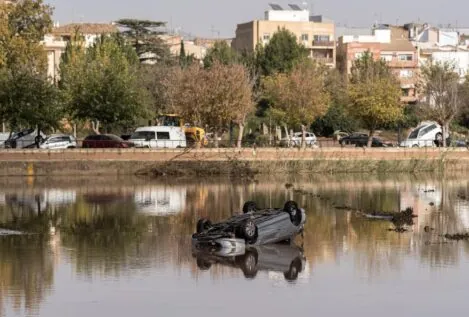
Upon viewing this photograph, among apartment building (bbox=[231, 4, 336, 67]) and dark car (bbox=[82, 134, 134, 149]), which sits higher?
apartment building (bbox=[231, 4, 336, 67])

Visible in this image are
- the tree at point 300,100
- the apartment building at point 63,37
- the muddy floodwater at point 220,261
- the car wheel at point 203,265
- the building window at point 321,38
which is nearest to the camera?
the muddy floodwater at point 220,261

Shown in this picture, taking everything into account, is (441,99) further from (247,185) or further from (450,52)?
(450,52)

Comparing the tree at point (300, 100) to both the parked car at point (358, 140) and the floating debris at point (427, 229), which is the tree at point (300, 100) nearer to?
the parked car at point (358, 140)

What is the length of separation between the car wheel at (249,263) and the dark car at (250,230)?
0.85 feet

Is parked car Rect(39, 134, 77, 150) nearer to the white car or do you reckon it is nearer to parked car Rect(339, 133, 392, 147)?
the white car

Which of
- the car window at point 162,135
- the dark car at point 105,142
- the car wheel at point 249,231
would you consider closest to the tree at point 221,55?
the car window at point 162,135

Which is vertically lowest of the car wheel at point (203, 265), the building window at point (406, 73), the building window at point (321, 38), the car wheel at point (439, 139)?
the car wheel at point (203, 265)

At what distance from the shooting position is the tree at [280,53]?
298ft

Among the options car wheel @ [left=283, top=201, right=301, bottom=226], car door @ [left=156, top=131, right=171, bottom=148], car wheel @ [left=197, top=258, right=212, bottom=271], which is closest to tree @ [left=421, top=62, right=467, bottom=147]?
car door @ [left=156, top=131, right=171, bottom=148]

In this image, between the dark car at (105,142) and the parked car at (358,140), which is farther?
the parked car at (358,140)

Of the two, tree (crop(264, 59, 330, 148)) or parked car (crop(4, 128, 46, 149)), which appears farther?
tree (crop(264, 59, 330, 148))

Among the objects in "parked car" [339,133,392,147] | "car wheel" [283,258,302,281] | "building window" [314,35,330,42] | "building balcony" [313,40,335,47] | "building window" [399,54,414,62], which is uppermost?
"building window" [314,35,330,42]

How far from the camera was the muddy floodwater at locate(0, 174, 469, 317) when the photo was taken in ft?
68.7

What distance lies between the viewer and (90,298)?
21.5 meters
